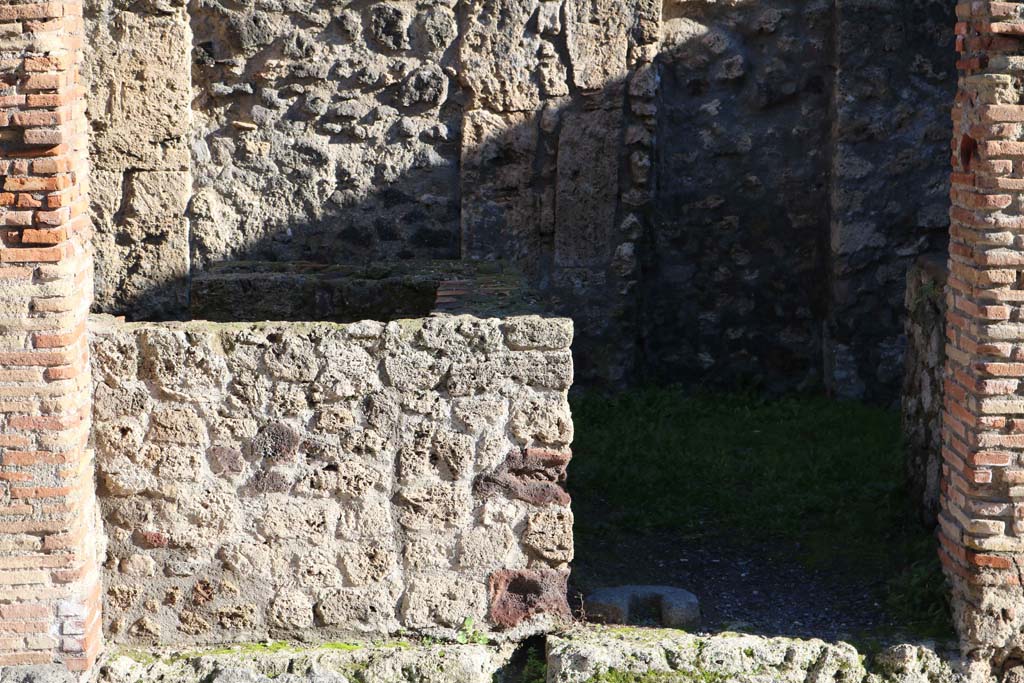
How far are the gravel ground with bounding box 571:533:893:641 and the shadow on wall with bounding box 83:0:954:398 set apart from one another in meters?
2.05

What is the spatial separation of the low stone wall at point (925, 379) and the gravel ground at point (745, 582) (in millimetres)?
524

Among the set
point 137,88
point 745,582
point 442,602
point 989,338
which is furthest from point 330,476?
point 137,88

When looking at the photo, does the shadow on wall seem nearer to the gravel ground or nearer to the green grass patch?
the green grass patch

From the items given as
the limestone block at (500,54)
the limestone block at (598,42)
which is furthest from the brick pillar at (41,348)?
the limestone block at (598,42)

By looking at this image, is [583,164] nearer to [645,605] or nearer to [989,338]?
[645,605]

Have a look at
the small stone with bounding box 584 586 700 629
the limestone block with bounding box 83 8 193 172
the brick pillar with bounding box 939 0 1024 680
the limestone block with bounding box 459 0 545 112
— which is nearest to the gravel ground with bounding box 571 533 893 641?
the small stone with bounding box 584 586 700 629

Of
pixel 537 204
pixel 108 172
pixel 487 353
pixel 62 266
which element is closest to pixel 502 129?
pixel 537 204

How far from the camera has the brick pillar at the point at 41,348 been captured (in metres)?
4.14

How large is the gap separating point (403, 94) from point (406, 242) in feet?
2.62

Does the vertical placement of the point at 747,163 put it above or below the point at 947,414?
above

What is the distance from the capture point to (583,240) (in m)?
7.33

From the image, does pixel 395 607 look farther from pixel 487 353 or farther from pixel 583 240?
pixel 583 240

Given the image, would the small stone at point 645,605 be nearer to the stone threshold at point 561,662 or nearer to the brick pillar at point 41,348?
the stone threshold at point 561,662

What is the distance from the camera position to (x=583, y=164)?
7.23 m
